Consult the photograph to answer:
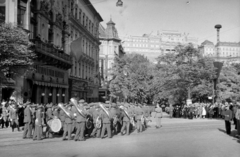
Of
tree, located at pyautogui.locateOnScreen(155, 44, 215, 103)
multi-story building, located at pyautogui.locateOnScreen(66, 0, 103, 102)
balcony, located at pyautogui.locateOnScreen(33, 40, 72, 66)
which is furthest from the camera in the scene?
multi-story building, located at pyautogui.locateOnScreen(66, 0, 103, 102)

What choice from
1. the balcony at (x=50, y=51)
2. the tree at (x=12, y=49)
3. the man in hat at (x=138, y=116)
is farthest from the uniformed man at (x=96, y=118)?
the balcony at (x=50, y=51)

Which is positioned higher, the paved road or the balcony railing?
the balcony railing

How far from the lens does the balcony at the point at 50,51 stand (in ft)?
97.4

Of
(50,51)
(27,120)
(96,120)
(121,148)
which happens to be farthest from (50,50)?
(121,148)

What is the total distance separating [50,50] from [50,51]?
0.74ft

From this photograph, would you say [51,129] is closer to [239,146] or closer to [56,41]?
[239,146]

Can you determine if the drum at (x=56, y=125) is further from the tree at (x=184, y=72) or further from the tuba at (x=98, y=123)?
the tree at (x=184, y=72)

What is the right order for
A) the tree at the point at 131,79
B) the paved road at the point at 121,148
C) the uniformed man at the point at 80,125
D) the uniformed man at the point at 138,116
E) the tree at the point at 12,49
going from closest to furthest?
the paved road at the point at 121,148 < the uniformed man at the point at 80,125 < the uniformed man at the point at 138,116 < the tree at the point at 12,49 < the tree at the point at 131,79

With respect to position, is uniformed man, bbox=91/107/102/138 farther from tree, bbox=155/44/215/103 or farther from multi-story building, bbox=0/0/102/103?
tree, bbox=155/44/215/103

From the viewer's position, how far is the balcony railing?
97.6 ft

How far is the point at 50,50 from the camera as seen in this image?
32.7m

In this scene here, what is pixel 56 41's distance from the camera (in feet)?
126

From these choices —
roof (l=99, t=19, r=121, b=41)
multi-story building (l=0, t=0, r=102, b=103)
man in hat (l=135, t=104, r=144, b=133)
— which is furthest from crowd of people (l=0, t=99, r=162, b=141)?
roof (l=99, t=19, r=121, b=41)

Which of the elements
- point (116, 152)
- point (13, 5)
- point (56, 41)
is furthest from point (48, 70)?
point (116, 152)
